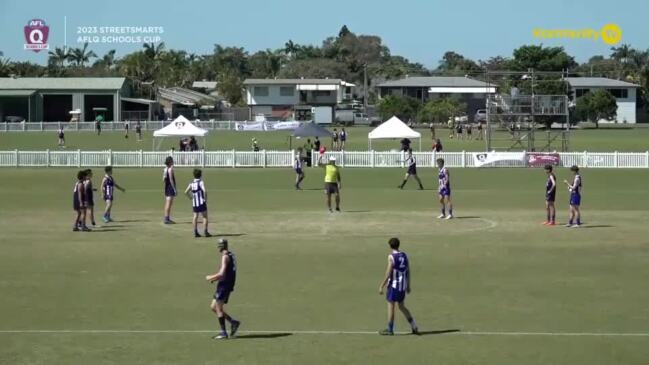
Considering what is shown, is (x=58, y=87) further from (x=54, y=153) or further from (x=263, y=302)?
(x=263, y=302)

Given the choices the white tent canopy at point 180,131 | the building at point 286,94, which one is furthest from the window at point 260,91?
the white tent canopy at point 180,131

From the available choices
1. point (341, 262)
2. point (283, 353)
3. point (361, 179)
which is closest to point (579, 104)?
point (361, 179)

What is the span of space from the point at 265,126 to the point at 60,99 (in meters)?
26.4

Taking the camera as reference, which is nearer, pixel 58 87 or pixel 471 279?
pixel 471 279

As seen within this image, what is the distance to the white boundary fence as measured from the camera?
50.4 metres

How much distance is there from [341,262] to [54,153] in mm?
34395

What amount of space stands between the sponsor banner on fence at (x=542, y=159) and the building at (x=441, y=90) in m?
64.3

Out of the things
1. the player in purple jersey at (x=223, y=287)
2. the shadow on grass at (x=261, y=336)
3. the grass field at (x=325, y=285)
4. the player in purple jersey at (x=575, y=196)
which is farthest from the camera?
the player in purple jersey at (x=575, y=196)

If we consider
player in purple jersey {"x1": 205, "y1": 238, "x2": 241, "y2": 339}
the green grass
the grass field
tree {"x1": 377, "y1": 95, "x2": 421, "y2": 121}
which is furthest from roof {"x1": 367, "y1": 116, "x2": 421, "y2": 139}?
tree {"x1": 377, "y1": 95, "x2": 421, "y2": 121}

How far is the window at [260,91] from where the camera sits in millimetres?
112875

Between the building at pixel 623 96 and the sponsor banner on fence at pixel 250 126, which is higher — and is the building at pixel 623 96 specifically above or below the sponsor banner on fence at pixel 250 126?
above

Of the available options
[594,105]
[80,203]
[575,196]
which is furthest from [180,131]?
[594,105]

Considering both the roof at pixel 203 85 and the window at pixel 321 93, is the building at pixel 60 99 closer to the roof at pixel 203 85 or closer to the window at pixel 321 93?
the window at pixel 321 93

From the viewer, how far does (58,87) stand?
96.7 meters
